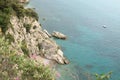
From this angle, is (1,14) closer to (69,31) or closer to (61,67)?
(61,67)

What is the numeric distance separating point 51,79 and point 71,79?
1526 inches

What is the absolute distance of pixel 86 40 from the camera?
9512 cm

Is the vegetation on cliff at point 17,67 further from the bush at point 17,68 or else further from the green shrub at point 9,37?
the green shrub at point 9,37

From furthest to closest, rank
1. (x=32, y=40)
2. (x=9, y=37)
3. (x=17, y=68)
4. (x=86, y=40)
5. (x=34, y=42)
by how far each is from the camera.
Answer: (x=86, y=40) < (x=34, y=42) < (x=32, y=40) < (x=9, y=37) < (x=17, y=68)

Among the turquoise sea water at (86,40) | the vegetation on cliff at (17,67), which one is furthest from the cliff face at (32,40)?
the vegetation on cliff at (17,67)

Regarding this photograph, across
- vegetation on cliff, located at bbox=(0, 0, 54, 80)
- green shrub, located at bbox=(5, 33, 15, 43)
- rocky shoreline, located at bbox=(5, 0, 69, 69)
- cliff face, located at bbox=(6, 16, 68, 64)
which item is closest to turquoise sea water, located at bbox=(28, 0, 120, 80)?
rocky shoreline, located at bbox=(5, 0, 69, 69)

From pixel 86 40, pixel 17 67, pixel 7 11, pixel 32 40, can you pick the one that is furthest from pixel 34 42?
pixel 17 67

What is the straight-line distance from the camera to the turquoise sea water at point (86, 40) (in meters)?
68.4

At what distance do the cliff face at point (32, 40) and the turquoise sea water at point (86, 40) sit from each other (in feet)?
13.3

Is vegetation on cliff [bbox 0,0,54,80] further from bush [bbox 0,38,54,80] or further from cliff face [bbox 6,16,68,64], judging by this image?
cliff face [bbox 6,16,68,64]

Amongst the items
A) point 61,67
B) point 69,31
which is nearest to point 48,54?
point 61,67

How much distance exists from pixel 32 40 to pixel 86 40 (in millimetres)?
33183

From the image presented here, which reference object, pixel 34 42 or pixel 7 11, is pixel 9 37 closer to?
pixel 7 11

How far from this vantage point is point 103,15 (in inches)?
5984
